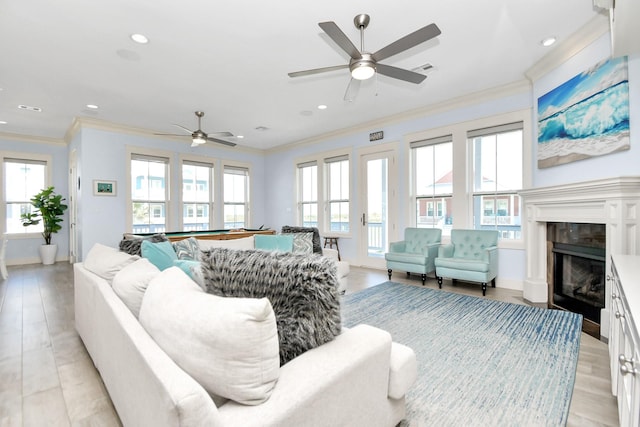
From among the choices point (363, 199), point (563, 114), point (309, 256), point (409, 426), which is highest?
point (563, 114)

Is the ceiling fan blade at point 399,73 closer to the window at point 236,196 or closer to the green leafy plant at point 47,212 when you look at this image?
the window at point 236,196

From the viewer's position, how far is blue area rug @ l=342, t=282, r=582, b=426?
5.45ft

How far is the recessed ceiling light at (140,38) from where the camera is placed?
9.52ft

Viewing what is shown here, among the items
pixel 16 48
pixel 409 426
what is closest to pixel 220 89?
pixel 16 48

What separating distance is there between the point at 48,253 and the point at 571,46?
9211 mm

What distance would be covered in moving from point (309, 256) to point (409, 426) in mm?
1077

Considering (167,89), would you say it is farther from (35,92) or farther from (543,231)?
(543,231)

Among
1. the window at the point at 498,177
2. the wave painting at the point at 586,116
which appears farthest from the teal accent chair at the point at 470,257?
the wave painting at the point at 586,116

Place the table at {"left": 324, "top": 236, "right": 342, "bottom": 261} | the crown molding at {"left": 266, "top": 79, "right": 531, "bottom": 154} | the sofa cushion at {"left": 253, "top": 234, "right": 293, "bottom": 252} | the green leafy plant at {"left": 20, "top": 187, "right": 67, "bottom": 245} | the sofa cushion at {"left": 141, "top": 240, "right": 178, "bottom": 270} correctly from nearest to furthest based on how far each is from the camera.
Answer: the sofa cushion at {"left": 141, "top": 240, "right": 178, "bottom": 270}, the sofa cushion at {"left": 253, "top": 234, "right": 293, "bottom": 252}, the crown molding at {"left": 266, "top": 79, "right": 531, "bottom": 154}, the green leafy plant at {"left": 20, "top": 187, "right": 67, "bottom": 245}, the table at {"left": 324, "top": 236, "right": 342, "bottom": 261}

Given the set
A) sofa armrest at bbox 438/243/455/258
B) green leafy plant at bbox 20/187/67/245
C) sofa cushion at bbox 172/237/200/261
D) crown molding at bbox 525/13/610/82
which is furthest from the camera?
green leafy plant at bbox 20/187/67/245

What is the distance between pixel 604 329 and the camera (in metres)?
2.54

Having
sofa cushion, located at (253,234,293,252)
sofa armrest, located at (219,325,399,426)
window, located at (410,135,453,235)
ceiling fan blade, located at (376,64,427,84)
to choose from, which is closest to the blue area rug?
sofa armrest, located at (219,325,399,426)

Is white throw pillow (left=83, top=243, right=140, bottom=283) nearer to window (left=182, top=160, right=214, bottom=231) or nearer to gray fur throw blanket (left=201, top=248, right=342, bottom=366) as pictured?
gray fur throw blanket (left=201, top=248, right=342, bottom=366)

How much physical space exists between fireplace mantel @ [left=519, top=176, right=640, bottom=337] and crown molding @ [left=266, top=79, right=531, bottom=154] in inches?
61.4
